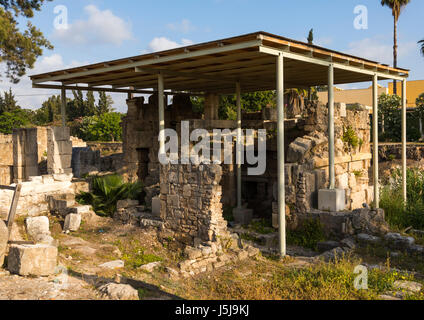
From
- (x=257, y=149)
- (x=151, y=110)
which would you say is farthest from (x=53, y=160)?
(x=257, y=149)

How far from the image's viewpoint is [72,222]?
10.4m

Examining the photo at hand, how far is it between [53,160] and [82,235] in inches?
148

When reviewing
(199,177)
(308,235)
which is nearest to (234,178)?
(308,235)

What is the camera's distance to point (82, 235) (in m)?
9.99

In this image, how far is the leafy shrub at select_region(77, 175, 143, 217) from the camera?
1192cm

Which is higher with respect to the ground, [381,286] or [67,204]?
[67,204]

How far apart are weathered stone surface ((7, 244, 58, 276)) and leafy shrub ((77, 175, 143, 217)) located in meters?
5.34

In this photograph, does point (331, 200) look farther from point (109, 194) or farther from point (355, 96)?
point (355, 96)

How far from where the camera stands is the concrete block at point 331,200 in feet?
33.0

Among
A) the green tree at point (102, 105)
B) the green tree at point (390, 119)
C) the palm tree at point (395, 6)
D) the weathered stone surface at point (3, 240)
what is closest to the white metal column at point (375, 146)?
the weathered stone surface at point (3, 240)

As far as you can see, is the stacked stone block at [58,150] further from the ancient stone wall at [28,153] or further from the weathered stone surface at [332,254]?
the weathered stone surface at [332,254]

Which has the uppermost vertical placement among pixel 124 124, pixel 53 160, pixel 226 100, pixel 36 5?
pixel 36 5

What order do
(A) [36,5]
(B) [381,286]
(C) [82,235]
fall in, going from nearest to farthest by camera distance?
(B) [381,286]
(C) [82,235]
(A) [36,5]
